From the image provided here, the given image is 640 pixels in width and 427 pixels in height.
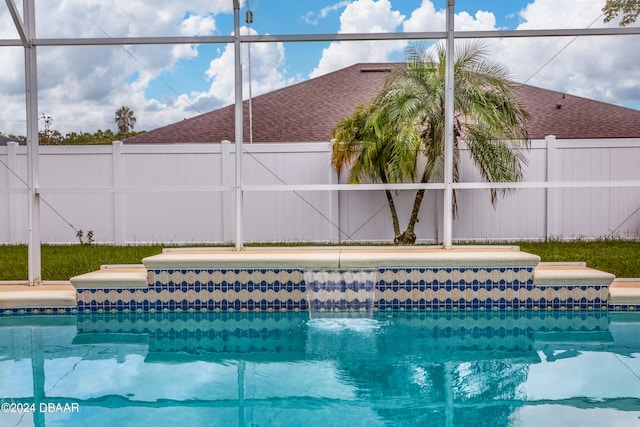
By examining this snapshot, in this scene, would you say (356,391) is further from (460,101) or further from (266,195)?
(266,195)

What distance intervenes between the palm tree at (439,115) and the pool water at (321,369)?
419 centimetres

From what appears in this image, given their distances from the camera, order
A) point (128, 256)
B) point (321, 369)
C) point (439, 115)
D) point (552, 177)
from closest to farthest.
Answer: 1. point (321, 369)
2. point (128, 256)
3. point (439, 115)
4. point (552, 177)

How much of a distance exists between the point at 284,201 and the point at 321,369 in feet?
22.0

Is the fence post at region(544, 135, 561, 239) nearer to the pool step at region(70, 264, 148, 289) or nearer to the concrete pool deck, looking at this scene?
the concrete pool deck

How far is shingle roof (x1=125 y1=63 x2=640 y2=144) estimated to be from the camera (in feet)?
41.3

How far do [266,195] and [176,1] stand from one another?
4411 millimetres

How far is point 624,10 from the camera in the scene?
9047 millimetres

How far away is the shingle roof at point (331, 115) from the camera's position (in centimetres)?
1259

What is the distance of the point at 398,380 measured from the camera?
3.38 m

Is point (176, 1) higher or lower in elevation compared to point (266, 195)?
higher

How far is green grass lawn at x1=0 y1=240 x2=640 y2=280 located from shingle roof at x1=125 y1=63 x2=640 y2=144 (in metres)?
3.60

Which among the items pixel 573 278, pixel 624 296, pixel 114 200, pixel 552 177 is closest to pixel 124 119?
pixel 114 200

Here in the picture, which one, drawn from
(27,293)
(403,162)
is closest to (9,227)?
(27,293)

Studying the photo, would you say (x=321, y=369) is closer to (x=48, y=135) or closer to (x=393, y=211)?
(x=393, y=211)
